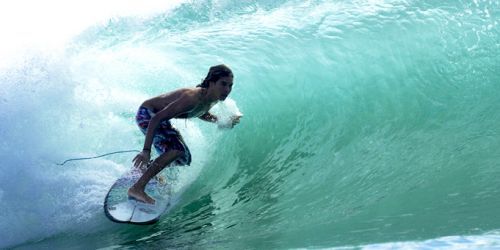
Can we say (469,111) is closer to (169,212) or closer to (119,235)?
(169,212)

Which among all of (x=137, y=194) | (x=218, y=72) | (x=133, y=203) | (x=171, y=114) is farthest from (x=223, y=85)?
(x=133, y=203)

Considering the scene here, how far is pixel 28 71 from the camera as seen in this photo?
628 centimetres

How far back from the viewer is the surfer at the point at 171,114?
4.78m

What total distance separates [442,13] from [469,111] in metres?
2.58

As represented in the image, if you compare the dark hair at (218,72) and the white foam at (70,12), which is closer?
the dark hair at (218,72)

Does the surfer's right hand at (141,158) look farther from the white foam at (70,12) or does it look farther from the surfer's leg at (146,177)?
the white foam at (70,12)

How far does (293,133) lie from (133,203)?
95.5 inches

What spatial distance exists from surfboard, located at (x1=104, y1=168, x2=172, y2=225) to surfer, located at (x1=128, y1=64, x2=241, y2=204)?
5.3 inches

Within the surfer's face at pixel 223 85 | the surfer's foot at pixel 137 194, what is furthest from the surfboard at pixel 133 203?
the surfer's face at pixel 223 85

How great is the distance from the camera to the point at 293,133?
23.2 ft

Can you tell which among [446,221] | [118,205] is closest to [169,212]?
[118,205]

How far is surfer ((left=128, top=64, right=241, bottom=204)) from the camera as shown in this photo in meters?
4.78

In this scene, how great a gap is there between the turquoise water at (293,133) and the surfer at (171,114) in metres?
0.51

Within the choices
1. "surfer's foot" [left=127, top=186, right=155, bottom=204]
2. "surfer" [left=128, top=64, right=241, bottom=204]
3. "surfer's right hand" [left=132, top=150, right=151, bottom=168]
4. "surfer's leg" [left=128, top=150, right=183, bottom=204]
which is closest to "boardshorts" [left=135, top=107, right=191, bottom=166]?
"surfer" [left=128, top=64, right=241, bottom=204]
